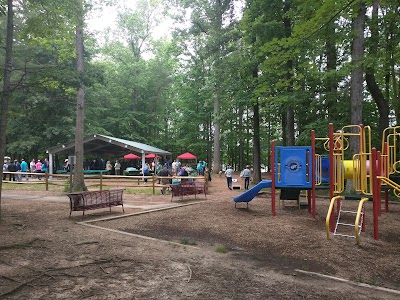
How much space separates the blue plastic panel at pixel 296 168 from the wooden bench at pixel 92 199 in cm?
542

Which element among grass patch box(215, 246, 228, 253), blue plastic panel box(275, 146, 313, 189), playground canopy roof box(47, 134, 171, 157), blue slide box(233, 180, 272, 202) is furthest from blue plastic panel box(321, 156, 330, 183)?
playground canopy roof box(47, 134, 171, 157)

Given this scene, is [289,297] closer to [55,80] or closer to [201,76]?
[55,80]

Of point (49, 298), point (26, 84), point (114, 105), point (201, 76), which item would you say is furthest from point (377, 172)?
point (114, 105)

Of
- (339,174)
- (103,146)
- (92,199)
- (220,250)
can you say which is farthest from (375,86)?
(103,146)

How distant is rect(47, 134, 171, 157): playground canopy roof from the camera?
84.8 ft

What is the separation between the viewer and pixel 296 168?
10.2m

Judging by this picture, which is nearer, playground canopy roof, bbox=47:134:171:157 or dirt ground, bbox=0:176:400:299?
dirt ground, bbox=0:176:400:299

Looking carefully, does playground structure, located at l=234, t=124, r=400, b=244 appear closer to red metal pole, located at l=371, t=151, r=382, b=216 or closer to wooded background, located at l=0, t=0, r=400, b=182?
red metal pole, located at l=371, t=151, r=382, b=216

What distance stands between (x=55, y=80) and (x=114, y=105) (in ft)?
106

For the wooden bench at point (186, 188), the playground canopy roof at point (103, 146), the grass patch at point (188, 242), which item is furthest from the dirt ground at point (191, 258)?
the playground canopy roof at point (103, 146)

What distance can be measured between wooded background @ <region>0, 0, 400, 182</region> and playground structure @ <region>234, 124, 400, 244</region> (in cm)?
226

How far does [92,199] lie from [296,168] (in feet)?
21.3

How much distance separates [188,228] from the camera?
27.8ft

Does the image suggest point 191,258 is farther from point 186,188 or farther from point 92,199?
point 186,188
